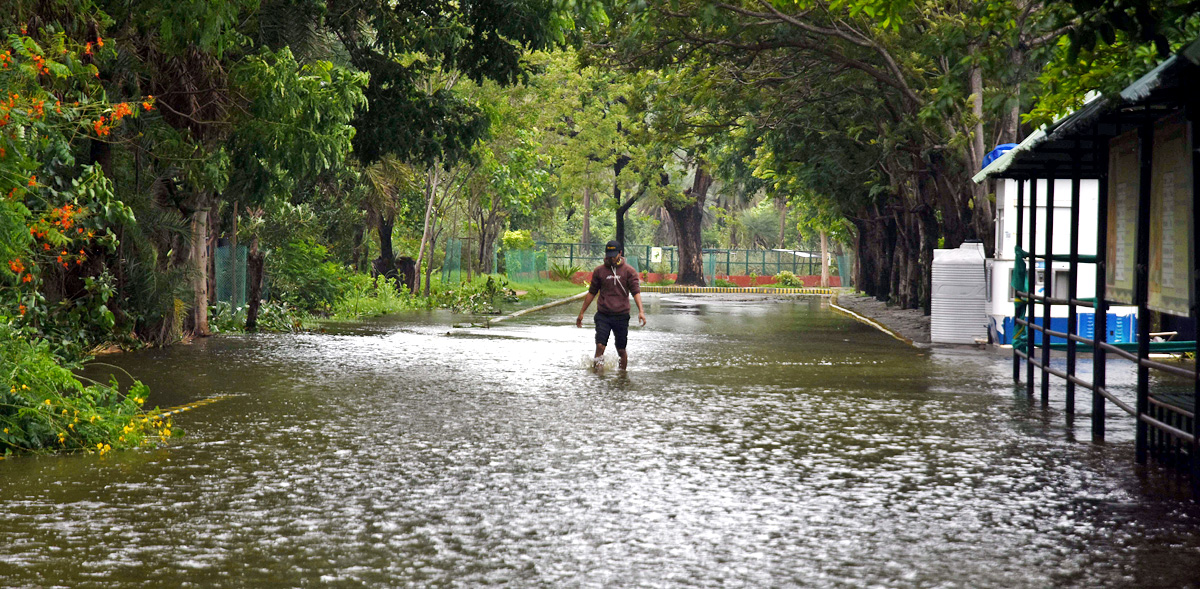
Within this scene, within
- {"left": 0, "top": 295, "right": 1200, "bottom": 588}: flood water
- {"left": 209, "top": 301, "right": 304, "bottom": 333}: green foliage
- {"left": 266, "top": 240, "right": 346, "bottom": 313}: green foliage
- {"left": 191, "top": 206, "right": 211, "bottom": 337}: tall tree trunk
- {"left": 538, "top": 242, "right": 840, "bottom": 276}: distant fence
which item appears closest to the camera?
{"left": 0, "top": 295, "right": 1200, "bottom": 588}: flood water

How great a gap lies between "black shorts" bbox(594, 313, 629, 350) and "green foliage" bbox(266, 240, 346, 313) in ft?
39.4

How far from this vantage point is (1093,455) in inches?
376

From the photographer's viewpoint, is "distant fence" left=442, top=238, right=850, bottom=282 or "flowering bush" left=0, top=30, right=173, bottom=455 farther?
"distant fence" left=442, top=238, right=850, bottom=282

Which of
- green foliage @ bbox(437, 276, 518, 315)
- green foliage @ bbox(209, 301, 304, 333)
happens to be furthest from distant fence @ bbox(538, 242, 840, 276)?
green foliage @ bbox(209, 301, 304, 333)

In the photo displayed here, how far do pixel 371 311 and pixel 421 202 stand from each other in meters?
13.2

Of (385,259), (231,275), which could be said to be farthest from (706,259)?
(231,275)

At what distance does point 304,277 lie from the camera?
27688mm

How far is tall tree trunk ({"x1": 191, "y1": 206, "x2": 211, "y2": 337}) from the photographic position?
20125 millimetres

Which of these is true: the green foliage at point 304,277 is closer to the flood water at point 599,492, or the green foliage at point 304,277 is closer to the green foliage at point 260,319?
the green foliage at point 260,319

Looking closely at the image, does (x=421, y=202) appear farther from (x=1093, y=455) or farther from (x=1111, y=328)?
(x=1093, y=455)

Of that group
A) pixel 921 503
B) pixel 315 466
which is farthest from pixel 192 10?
pixel 921 503

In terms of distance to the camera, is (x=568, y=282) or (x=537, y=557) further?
(x=568, y=282)

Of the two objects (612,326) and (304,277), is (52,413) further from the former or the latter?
(304,277)

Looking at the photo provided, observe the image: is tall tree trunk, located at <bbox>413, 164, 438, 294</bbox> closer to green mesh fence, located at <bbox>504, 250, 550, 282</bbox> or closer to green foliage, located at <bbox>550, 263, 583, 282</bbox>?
green mesh fence, located at <bbox>504, 250, 550, 282</bbox>
